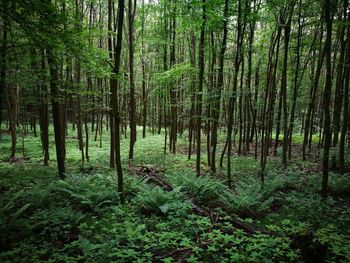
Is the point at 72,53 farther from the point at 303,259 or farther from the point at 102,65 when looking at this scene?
the point at 303,259

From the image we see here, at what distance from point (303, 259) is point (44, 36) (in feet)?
22.6

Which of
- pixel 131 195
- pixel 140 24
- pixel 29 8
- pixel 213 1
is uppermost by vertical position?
pixel 140 24

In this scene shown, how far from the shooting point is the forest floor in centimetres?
423

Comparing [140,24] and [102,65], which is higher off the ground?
[140,24]

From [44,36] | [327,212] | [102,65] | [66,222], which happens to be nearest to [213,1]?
[102,65]

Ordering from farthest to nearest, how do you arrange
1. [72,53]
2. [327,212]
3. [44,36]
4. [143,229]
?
[327,212] < [72,53] < [143,229] < [44,36]

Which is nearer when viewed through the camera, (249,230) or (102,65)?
(249,230)

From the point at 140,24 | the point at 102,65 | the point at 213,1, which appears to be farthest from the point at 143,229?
the point at 140,24

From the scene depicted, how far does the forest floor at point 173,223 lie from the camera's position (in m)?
4.23

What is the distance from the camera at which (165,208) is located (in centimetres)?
585

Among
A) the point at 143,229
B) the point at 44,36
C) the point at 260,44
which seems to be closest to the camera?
the point at 44,36

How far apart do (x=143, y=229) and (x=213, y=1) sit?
25.5ft

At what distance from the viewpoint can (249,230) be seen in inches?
210

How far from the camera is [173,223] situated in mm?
5512
